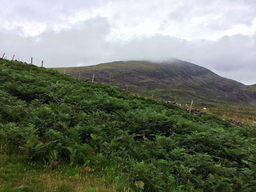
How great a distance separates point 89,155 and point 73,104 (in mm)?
4807

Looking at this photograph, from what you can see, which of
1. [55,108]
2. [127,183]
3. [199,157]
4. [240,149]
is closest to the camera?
[127,183]

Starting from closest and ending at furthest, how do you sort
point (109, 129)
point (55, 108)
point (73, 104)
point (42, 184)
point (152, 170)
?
point (42, 184) < point (152, 170) < point (109, 129) < point (55, 108) < point (73, 104)

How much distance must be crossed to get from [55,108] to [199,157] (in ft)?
20.0

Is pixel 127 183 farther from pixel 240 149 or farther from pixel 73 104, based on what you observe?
pixel 73 104

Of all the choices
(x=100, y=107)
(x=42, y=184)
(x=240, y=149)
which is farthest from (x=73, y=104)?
(x=240, y=149)

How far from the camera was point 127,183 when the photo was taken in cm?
425

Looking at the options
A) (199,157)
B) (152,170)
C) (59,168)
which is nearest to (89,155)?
(59,168)

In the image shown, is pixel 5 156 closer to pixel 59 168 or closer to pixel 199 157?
pixel 59 168

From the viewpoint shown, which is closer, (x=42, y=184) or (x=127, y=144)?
(x=42, y=184)

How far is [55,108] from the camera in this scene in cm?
782

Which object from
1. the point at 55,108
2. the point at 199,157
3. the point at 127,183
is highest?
the point at 55,108

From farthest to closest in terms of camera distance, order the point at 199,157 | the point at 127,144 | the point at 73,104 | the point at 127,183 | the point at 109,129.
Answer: the point at 73,104
the point at 109,129
the point at 127,144
the point at 199,157
the point at 127,183

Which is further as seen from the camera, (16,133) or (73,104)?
(73,104)

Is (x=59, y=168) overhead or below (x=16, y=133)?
below
